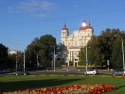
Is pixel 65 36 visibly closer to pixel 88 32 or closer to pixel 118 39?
pixel 88 32

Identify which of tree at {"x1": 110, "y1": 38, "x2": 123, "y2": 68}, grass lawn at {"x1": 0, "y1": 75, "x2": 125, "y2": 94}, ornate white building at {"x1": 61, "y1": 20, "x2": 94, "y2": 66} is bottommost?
grass lawn at {"x1": 0, "y1": 75, "x2": 125, "y2": 94}

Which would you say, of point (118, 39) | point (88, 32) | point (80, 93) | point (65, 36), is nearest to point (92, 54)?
point (118, 39)

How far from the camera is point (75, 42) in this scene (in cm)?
14488

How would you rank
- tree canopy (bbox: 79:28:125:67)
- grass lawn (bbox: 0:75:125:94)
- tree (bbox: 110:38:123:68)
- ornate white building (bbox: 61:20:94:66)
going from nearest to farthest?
grass lawn (bbox: 0:75:125:94), tree (bbox: 110:38:123:68), tree canopy (bbox: 79:28:125:67), ornate white building (bbox: 61:20:94:66)

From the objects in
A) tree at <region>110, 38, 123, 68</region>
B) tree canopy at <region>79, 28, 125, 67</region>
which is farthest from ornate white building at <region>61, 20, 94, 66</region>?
tree at <region>110, 38, 123, 68</region>

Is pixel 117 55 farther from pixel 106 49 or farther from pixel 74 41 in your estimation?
pixel 74 41

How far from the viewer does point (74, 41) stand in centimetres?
14525

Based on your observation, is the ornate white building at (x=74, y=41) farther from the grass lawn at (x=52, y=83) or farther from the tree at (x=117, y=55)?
the grass lawn at (x=52, y=83)

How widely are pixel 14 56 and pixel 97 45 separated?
128 ft

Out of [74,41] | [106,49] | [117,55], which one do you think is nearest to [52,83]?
[117,55]

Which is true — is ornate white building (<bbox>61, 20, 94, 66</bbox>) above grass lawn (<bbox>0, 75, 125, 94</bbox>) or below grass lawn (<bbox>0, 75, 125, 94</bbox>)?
above

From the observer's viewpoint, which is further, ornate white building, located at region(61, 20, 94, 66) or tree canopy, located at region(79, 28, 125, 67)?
ornate white building, located at region(61, 20, 94, 66)

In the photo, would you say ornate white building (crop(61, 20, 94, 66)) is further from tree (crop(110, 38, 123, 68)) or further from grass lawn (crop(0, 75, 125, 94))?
grass lawn (crop(0, 75, 125, 94))

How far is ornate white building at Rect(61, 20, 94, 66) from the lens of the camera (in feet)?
448
